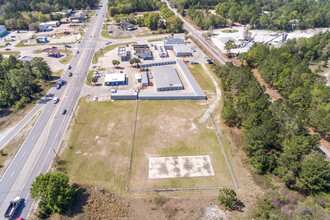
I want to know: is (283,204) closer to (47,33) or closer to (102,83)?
(102,83)

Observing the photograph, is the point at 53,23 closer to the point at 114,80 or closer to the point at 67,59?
the point at 67,59

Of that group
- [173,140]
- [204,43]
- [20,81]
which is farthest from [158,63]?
[20,81]

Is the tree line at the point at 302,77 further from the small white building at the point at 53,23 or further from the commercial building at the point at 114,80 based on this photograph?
the small white building at the point at 53,23

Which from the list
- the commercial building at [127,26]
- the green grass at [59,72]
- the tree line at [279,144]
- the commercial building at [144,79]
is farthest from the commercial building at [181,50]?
the green grass at [59,72]

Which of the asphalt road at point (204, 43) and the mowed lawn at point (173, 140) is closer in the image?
the mowed lawn at point (173, 140)

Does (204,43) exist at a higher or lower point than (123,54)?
higher

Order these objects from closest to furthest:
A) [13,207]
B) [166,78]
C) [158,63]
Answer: [13,207] < [166,78] < [158,63]
